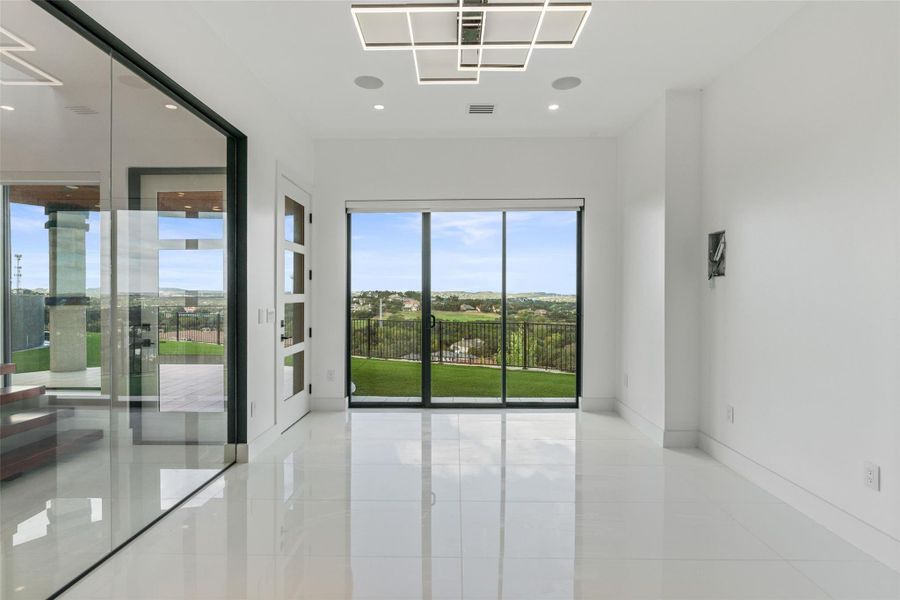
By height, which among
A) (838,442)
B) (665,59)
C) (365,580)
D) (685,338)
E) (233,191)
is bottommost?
(365,580)

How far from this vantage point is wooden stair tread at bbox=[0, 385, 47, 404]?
1.71 m

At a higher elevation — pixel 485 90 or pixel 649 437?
pixel 485 90

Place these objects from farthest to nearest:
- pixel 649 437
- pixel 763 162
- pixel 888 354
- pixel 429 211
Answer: pixel 429 211 < pixel 649 437 < pixel 763 162 < pixel 888 354

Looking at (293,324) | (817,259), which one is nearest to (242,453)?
(293,324)

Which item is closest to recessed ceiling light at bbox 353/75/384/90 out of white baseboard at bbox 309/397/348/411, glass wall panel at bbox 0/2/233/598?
glass wall panel at bbox 0/2/233/598

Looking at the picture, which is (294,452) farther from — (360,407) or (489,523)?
(489,523)

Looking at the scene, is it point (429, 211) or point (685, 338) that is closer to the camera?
point (685, 338)

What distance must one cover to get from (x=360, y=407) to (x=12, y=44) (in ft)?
14.0

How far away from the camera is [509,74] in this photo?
142 inches

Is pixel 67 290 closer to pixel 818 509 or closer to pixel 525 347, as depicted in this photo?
pixel 818 509

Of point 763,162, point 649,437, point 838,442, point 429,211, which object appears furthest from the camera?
point 429,211

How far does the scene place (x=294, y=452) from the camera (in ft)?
12.3

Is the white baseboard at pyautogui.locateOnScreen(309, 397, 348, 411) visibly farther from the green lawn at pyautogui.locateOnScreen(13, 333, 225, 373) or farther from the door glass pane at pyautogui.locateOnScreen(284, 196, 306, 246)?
the green lawn at pyautogui.locateOnScreen(13, 333, 225, 373)

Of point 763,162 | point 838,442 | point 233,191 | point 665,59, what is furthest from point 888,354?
point 233,191
